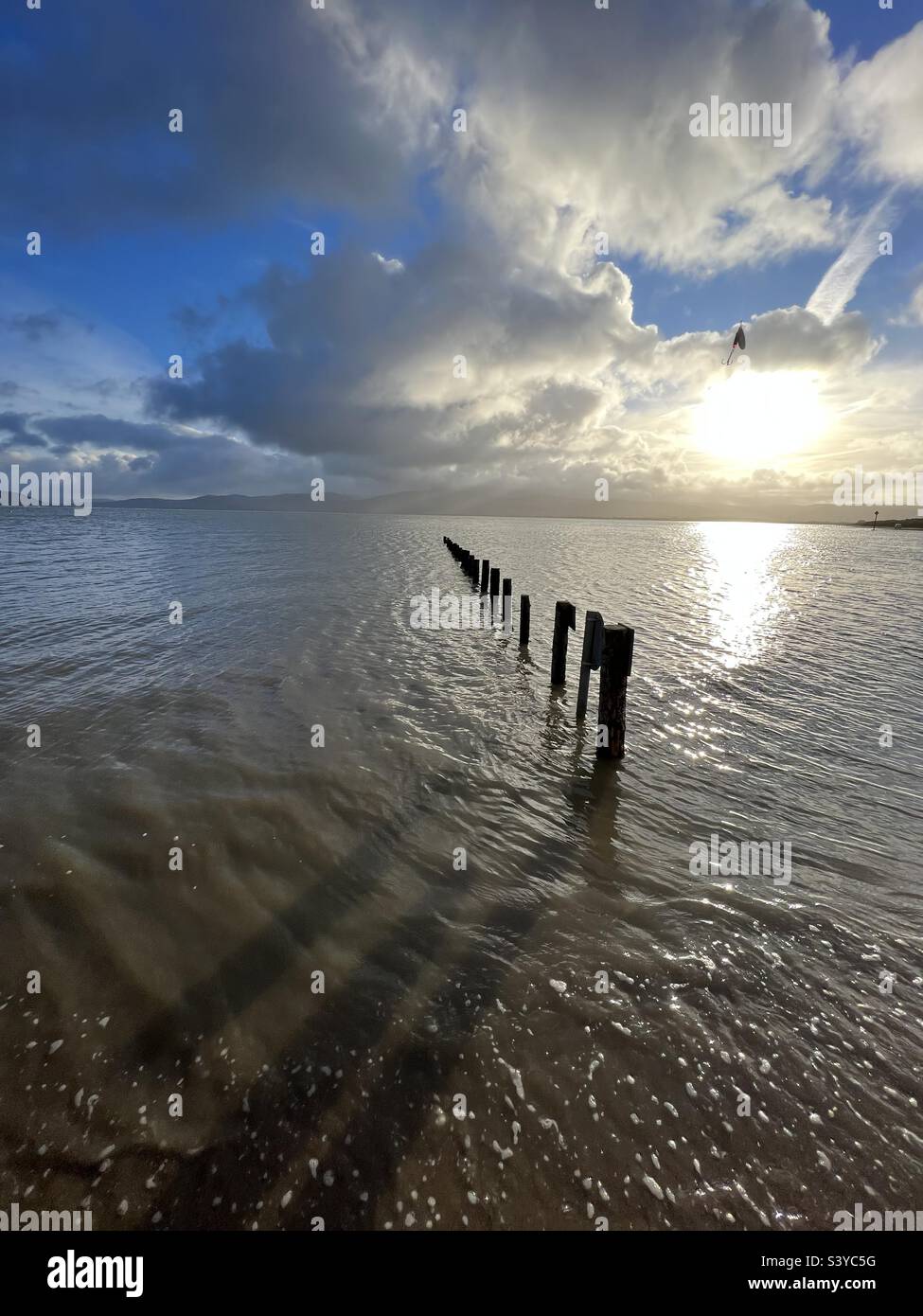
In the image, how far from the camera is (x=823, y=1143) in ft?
10.4

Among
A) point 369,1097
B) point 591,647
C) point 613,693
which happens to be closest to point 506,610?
point 591,647

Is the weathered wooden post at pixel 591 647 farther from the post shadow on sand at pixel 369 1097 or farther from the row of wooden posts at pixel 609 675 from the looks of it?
the post shadow on sand at pixel 369 1097

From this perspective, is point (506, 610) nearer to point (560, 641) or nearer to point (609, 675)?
point (560, 641)

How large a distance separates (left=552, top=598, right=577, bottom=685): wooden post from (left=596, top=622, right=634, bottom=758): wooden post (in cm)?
316

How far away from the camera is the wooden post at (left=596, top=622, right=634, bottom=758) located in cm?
822

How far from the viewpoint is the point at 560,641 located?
38.3ft

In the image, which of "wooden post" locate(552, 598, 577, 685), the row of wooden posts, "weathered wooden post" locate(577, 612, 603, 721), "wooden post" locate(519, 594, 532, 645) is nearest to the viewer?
the row of wooden posts

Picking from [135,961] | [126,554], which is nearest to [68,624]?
[135,961]

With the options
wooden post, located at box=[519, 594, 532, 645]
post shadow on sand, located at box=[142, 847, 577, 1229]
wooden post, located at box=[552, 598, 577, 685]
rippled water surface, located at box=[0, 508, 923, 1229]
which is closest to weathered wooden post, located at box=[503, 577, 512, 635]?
wooden post, located at box=[519, 594, 532, 645]

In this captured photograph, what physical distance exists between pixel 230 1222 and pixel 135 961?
86.0 inches

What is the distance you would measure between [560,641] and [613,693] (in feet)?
11.8

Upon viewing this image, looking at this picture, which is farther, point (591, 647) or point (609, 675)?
point (591, 647)

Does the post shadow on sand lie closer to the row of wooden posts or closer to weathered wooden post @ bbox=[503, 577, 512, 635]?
the row of wooden posts

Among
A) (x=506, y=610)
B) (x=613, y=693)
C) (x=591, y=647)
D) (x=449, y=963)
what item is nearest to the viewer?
(x=449, y=963)
